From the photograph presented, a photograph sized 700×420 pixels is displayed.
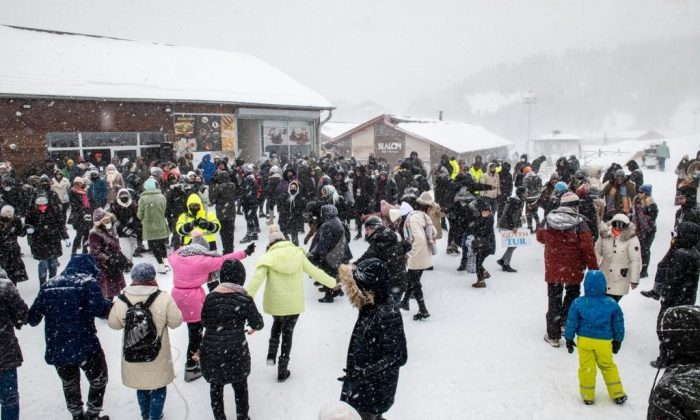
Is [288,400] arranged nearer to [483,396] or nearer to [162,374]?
[162,374]

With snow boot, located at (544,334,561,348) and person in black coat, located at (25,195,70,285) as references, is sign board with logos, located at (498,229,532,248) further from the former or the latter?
person in black coat, located at (25,195,70,285)

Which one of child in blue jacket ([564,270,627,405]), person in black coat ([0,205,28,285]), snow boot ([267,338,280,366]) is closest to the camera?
child in blue jacket ([564,270,627,405])

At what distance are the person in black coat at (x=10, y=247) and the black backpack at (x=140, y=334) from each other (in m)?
3.88

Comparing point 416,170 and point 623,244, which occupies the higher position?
point 416,170

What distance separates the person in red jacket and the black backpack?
4484 mm

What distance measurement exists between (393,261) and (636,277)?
3028mm

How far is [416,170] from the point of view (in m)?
13.3

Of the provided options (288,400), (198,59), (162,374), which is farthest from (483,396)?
(198,59)

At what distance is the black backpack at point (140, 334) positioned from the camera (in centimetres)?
386

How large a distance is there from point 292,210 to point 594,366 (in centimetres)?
667

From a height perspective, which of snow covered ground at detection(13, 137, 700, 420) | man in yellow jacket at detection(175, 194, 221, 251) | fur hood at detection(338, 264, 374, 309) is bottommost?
snow covered ground at detection(13, 137, 700, 420)

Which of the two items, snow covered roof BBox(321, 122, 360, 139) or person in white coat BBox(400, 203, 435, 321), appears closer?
person in white coat BBox(400, 203, 435, 321)

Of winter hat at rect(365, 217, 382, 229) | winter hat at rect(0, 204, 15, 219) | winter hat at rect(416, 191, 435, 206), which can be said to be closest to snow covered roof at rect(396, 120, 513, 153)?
winter hat at rect(416, 191, 435, 206)

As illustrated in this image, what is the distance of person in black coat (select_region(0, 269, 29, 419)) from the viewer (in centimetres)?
381
